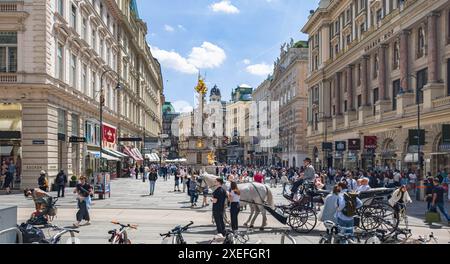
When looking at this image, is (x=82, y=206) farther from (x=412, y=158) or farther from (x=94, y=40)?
(x=94, y=40)

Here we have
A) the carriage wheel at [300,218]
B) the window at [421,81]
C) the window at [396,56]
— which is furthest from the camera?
the window at [396,56]

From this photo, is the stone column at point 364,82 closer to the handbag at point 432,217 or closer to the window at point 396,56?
the window at point 396,56

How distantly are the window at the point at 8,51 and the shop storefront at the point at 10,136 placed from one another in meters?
2.55

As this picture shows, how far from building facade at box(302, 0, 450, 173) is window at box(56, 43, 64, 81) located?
25998 millimetres

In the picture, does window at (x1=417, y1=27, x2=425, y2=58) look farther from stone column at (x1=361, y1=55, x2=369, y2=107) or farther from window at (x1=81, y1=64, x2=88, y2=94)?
window at (x1=81, y1=64, x2=88, y2=94)

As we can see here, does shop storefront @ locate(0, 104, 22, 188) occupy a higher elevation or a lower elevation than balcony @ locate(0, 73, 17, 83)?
lower

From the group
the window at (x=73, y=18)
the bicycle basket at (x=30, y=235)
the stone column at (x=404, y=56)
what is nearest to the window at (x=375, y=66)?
the stone column at (x=404, y=56)

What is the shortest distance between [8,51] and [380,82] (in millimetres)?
34485

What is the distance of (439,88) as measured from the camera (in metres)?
36.2

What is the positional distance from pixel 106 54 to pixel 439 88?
35450 mm

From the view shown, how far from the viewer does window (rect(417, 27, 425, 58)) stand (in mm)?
40156

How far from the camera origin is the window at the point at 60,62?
34656 millimetres

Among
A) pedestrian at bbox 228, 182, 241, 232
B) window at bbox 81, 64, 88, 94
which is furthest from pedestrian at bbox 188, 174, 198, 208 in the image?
window at bbox 81, 64, 88, 94
